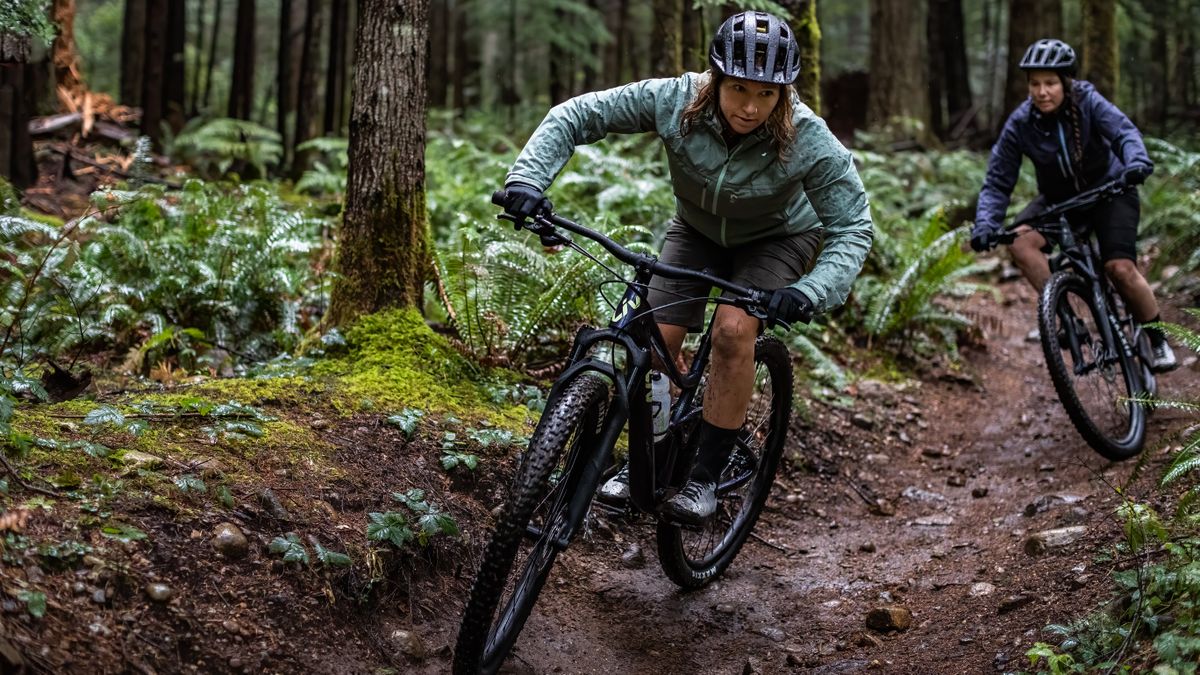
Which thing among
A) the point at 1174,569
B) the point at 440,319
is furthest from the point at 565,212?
the point at 1174,569

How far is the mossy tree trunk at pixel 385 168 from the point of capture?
568cm

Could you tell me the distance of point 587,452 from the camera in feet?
12.8

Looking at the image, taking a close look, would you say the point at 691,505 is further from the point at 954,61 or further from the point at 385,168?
the point at 954,61

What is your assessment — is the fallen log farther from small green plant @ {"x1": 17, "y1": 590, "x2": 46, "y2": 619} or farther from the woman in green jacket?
small green plant @ {"x1": 17, "y1": 590, "x2": 46, "y2": 619}

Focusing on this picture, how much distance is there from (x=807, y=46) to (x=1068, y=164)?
2908 mm

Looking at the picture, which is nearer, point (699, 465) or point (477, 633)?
point (477, 633)

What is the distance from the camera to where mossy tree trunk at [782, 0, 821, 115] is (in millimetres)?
9070

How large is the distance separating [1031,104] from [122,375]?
21.3 feet

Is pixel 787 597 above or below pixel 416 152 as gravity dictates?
below

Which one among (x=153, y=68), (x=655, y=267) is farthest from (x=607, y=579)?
(x=153, y=68)

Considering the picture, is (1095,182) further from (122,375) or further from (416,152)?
(122,375)

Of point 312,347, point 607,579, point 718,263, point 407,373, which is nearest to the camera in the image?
point 718,263

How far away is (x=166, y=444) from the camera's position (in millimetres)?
4312

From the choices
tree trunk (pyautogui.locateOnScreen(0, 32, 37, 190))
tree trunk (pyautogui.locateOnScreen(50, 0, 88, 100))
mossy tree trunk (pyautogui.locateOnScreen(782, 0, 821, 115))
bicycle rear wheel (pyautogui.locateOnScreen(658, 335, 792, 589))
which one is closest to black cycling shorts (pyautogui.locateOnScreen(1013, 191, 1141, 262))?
mossy tree trunk (pyautogui.locateOnScreen(782, 0, 821, 115))
